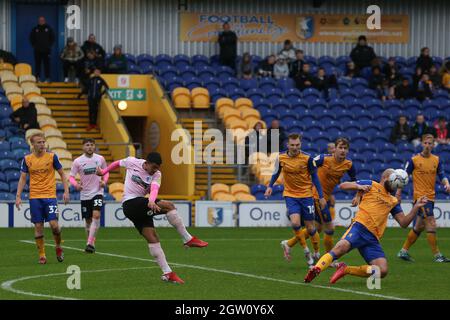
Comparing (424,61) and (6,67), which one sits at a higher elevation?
(424,61)

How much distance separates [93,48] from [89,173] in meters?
16.0

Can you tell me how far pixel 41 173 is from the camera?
2020 cm

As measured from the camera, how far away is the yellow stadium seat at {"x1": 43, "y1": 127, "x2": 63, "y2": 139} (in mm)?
35281

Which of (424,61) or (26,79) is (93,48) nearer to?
(26,79)

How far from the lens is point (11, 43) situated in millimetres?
40594

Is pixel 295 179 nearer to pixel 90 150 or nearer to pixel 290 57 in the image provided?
pixel 90 150

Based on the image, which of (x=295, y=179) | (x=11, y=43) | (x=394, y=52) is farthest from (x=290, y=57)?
(x=295, y=179)

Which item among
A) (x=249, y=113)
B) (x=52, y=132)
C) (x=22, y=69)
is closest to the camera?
(x=52, y=132)

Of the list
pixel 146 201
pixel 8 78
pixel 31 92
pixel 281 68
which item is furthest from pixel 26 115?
pixel 146 201

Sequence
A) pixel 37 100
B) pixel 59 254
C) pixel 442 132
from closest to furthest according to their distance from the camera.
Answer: pixel 59 254 < pixel 37 100 < pixel 442 132

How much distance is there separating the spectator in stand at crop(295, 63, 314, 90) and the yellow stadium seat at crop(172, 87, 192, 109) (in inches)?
169

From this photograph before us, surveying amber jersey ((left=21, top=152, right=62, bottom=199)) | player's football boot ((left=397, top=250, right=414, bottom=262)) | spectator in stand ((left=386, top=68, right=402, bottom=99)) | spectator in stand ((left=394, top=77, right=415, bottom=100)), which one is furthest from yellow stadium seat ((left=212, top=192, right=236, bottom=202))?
amber jersey ((left=21, top=152, right=62, bottom=199))

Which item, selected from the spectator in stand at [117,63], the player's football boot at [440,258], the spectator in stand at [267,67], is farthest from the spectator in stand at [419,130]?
the player's football boot at [440,258]

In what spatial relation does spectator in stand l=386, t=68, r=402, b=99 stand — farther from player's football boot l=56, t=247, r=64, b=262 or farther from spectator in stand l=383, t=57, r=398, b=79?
player's football boot l=56, t=247, r=64, b=262
